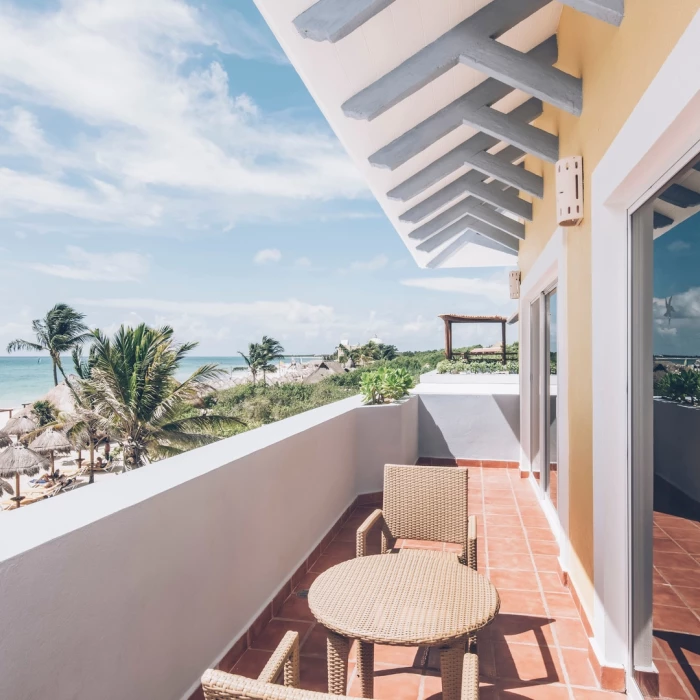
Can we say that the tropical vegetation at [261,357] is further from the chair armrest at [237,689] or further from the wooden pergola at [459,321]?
the chair armrest at [237,689]

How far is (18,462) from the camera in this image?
20.6 m

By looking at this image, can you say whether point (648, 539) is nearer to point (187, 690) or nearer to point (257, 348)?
point (187, 690)

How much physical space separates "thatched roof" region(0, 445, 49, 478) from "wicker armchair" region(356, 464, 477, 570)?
21698 millimetres

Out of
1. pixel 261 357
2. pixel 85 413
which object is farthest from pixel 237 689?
pixel 261 357

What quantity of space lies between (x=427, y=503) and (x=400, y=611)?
3.14 ft

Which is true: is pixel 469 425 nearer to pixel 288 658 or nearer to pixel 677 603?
pixel 677 603

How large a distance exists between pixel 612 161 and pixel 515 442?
5.94 metres

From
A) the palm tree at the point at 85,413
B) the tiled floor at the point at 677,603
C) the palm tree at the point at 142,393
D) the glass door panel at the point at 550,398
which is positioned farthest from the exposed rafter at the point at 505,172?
the palm tree at the point at 85,413

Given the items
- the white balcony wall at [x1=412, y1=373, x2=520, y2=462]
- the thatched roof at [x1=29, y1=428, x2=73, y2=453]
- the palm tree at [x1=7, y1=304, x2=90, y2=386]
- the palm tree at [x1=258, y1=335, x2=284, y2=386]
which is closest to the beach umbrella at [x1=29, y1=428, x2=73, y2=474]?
the thatched roof at [x1=29, y1=428, x2=73, y2=453]

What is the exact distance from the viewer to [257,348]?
64.4 metres

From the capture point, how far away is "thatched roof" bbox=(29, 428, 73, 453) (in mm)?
23250

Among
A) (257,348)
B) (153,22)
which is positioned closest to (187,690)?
(153,22)

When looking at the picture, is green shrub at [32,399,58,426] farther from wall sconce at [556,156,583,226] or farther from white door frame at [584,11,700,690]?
white door frame at [584,11,700,690]

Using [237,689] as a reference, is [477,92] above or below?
above
